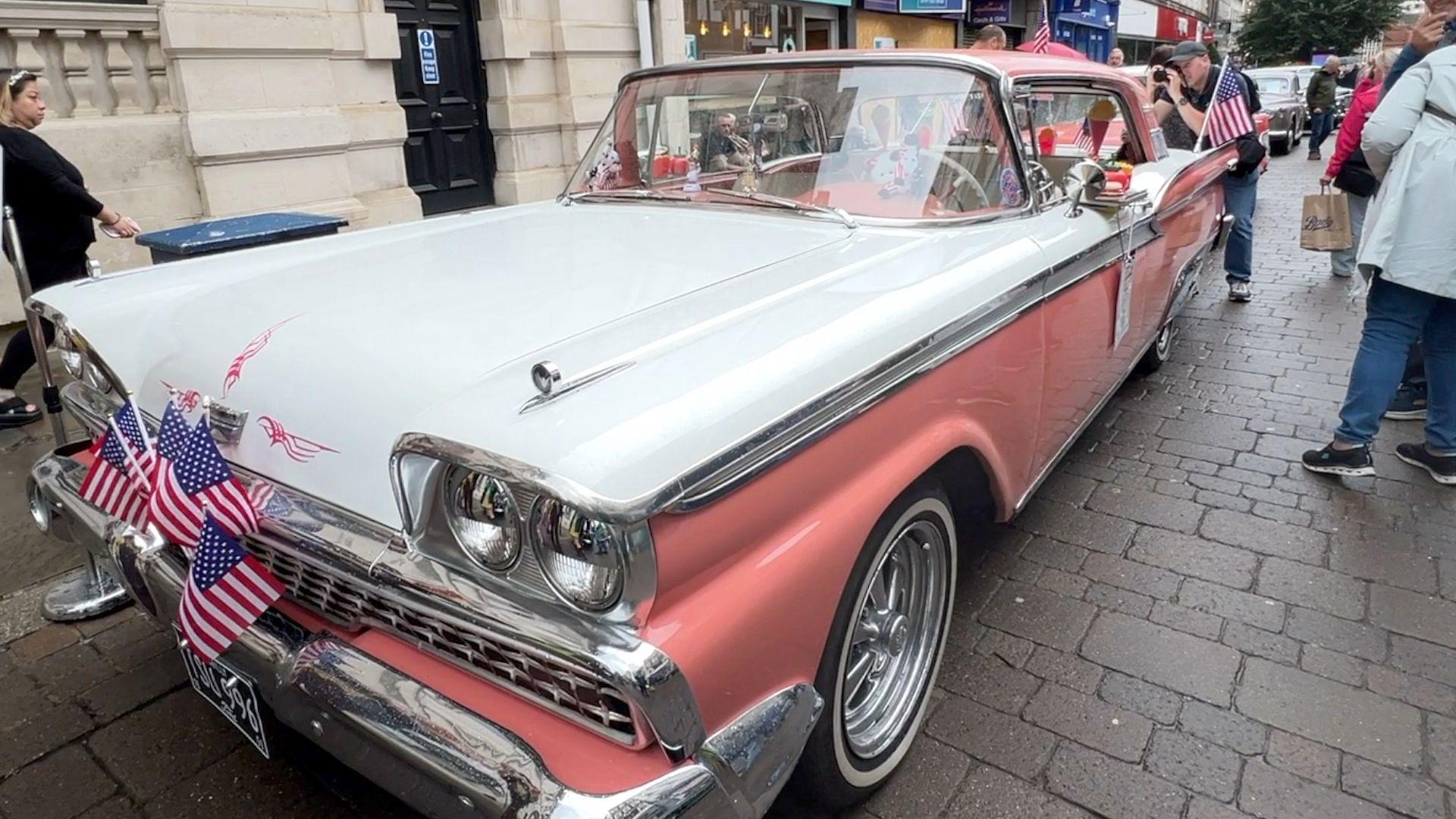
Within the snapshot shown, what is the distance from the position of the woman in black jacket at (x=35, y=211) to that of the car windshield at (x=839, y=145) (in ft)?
9.49

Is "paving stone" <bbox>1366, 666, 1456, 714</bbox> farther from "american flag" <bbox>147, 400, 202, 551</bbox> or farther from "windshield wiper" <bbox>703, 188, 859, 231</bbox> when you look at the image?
"american flag" <bbox>147, 400, 202, 551</bbox>

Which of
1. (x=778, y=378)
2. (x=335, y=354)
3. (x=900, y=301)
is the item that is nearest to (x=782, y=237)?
(x=900, y=301)

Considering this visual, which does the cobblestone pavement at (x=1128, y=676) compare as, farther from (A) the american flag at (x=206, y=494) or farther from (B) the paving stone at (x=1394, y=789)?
(A) the american flag at (x=206, y=494)

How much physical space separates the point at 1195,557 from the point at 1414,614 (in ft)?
2.05

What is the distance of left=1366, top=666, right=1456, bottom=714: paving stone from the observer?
2418 mm

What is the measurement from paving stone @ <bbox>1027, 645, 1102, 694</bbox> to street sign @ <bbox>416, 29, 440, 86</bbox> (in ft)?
25.3

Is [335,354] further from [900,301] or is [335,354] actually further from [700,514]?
[900,301]

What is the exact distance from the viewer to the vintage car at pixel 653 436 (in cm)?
144

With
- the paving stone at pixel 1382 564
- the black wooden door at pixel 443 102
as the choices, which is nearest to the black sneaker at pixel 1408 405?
the paving stone at pixel 1382 564

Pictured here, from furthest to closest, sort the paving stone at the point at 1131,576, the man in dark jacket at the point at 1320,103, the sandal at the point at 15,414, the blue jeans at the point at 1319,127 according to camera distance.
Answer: the blue jeans at the point at 1319,127 → the man in dark jacket at the point at 1320,103 → the sandal at the point at 15,414 → the paving stone at the point at 1131,576

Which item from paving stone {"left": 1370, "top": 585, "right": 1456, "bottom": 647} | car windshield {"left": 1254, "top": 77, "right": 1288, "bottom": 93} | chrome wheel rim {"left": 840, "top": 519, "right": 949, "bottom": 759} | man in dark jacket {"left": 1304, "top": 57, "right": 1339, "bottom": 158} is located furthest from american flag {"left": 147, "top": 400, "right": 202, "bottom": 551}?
car windshield {"left": 1254, "top": 77, "right": 1288, "bottom": 93}

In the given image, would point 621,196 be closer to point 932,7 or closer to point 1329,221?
point 1329,221

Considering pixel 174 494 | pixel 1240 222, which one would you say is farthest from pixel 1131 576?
pixel 1240 222

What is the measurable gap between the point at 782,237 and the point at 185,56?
18.7 ft
